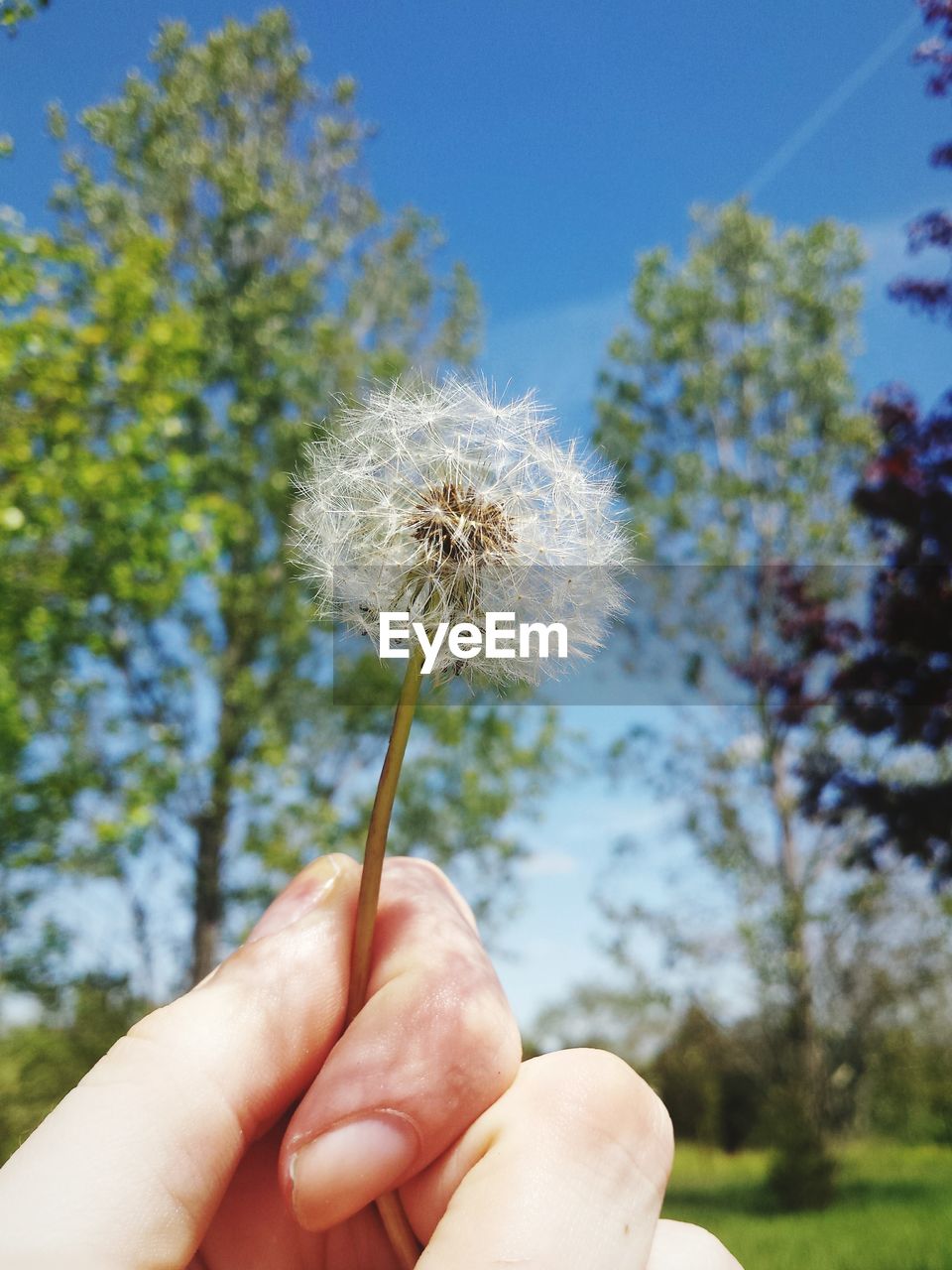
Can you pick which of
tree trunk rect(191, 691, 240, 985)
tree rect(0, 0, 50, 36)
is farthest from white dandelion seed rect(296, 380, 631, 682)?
tree trunk rect(191, 691, 240, 985)

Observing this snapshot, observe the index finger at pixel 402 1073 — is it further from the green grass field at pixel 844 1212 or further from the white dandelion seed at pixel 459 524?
the green grass field at pixel 844 1212

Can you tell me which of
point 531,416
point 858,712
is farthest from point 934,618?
point 531,416

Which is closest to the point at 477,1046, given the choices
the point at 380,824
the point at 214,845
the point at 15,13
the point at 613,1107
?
the point at 613,1107

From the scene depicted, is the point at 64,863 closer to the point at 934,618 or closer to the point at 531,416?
the point at 934,618

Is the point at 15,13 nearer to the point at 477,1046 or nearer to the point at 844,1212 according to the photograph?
the point at 477,1046

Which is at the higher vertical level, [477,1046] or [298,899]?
[298,899]

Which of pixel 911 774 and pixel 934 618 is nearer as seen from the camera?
pixel 934 618

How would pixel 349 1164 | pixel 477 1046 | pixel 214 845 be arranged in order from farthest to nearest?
pixel 214 845, pixel 477 1046, pixel 349 1164

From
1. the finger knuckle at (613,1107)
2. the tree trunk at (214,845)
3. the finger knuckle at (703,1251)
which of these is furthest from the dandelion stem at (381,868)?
the tree trunk at (214,845)
